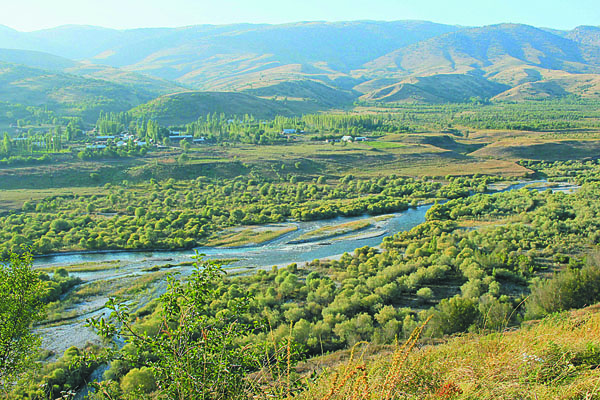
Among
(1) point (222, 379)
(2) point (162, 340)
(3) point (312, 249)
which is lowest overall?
(3) point (312, 249)

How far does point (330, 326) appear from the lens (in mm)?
23188

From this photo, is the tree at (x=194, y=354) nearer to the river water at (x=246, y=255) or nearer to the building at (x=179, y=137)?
the river water at (x=246, y=255)

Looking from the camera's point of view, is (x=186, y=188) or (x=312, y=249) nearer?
(x=312, y=249)

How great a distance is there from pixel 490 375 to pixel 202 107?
14481 centimetres

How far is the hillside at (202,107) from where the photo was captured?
438 feet

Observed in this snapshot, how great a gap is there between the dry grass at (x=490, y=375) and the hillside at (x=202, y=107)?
130 meters

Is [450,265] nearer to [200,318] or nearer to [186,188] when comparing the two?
[200,318]

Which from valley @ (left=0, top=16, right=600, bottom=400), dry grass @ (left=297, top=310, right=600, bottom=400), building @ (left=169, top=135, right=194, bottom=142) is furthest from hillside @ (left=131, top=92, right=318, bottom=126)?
dry grass @ (left=297, top=310, right=600, bottom=400)

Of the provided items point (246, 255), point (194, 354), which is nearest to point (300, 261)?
point (246, 255)

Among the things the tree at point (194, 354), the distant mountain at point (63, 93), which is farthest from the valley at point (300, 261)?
the distant mountain at point (63, 93)

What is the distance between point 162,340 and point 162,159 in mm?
76448

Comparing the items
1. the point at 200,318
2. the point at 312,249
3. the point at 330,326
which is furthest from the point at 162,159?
the point at 200,318

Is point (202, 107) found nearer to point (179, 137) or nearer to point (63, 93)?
point (179, 137)

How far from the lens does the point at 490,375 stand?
20.5 ft
